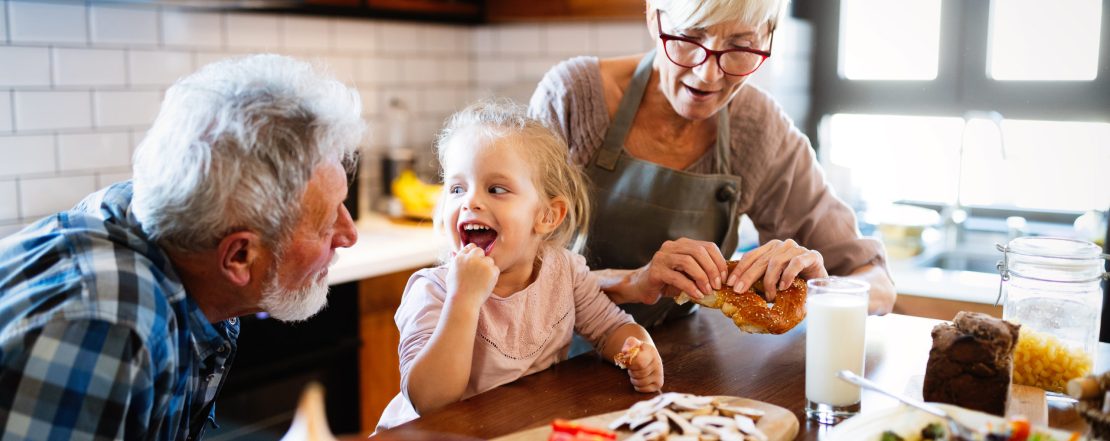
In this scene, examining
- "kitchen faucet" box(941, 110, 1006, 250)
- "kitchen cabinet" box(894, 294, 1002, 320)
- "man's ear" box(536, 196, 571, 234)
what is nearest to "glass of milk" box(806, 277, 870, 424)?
"man's ear" box(536, 196, 571, 234)

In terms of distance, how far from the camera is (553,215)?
1.78 metres

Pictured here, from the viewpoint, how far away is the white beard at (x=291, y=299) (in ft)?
4.47

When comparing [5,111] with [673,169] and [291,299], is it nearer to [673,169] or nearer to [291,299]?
[291,299]

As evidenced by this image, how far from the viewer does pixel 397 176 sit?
3713 millimetres

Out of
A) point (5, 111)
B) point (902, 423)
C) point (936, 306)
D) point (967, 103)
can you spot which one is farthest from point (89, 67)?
point (967, 103)

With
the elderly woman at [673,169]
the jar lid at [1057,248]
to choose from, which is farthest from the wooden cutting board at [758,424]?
the elderly woman at [673,169]

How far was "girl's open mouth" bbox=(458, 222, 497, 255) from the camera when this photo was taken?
1655mm

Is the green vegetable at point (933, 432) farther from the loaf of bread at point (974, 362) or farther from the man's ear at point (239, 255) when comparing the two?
the man's ear at point (239, 255)

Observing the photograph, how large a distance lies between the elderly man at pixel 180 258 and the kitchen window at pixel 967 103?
284 cm

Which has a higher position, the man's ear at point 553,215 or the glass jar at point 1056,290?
the man's ear at point 553,215

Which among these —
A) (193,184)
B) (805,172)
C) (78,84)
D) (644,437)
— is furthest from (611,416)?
(78,84)

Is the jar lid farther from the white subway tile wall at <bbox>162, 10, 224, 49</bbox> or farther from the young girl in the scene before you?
the white subway tile wall at <bbox>162, 10, 224, 49</bbox>

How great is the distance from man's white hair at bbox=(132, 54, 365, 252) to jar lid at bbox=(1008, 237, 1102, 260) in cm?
108

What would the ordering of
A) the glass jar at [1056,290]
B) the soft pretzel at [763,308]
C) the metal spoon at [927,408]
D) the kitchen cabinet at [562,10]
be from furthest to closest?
the kitchen cabinet at [562,10], the soft pretzel at [763,308], the glass jar at [1056,290], the metal spoon at [927,408]
